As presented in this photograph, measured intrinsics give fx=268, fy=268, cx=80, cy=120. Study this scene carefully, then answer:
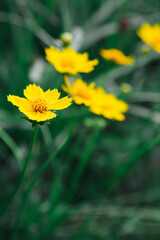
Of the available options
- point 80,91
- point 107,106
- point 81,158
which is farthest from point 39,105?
point 81,158

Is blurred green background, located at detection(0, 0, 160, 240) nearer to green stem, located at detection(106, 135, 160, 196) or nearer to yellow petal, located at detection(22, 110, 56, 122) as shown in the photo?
green stem, located at detection(106, 135, 160, 196)

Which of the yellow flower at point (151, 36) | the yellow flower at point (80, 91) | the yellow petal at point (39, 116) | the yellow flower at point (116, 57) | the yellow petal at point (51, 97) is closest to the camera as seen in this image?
the yellow petal at point (39, 116)

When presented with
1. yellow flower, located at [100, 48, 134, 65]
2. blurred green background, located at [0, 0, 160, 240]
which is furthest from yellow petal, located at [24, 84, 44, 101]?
yellow flower, located at [100, 48, 134, 65]

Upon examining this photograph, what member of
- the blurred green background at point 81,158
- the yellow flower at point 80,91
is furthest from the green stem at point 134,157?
the yellow flower at point 80,91

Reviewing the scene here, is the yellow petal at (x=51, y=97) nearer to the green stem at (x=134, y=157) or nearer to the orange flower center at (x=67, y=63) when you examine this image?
the orange flower center at (x=67, y=63)

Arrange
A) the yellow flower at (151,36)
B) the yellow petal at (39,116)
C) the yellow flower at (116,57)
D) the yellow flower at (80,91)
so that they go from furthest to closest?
1. the yellow flower at (151,36)
2. the yellow flower at (116,57)
3. the yellow flower at (80,91)
4. the yellow petal at (39,116)

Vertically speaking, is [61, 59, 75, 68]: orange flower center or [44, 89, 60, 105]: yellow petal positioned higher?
[61, 59, 75, 68]: orange flower center

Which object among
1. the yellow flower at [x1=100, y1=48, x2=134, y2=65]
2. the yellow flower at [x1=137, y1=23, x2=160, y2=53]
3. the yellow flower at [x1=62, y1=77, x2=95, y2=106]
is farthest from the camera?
the yellow flower at [x1=137, y1=23, x2=160, y2=53]

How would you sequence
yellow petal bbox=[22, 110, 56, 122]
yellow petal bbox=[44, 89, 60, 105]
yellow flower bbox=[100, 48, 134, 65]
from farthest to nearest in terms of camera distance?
yellow flower bbox=[100, 48, 134, 65]
yellow petal bbox=[44, 89, 60, 105]
yellow petal bbox=[22, 110, 56, 122]
